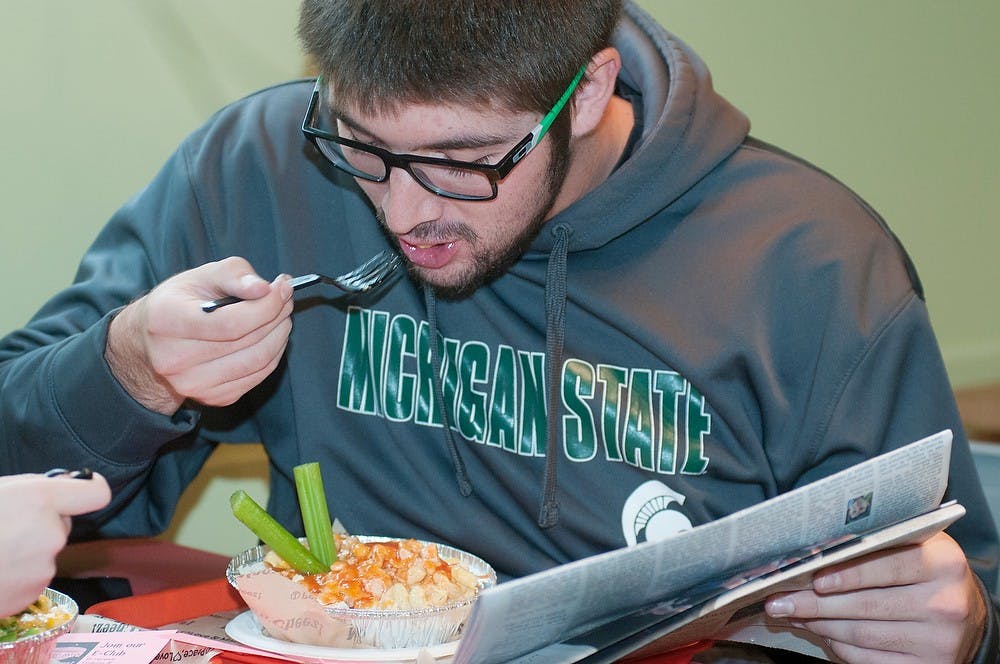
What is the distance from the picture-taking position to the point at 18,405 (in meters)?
1.20

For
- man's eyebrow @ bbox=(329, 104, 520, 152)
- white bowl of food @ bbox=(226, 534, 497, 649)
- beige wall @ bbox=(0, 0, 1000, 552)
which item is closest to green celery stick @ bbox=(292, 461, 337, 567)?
white bowl of food @ bbox=(226, 534, 497, 649)

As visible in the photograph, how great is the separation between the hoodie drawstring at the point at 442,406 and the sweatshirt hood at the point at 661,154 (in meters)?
0.15

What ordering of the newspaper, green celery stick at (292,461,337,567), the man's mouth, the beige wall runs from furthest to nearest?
the beige wall < the man's mouth < green celery stick at (292,461,337,567) < the newspaper

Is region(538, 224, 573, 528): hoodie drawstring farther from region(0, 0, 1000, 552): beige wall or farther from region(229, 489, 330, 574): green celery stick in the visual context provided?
region(0, 0, 1000, 552): beige wall

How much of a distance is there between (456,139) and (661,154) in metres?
0.33

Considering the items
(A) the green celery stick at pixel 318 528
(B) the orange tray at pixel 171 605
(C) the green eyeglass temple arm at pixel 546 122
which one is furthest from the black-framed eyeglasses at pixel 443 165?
(B) the orange tray at pixel 171 605

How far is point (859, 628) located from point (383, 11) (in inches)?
28.5

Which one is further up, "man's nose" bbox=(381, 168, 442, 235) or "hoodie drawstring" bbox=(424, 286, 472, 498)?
"man's nose" bbox=(381, 168, 442, 235)

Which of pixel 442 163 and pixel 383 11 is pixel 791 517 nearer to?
pixel 442 163

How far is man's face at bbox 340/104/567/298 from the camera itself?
1.14 m

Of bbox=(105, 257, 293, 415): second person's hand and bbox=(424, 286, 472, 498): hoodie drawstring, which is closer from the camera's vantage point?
bbox=(105, 257, 293, 415): second person's hand

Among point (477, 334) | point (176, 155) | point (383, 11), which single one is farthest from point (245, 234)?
point (383, 11)

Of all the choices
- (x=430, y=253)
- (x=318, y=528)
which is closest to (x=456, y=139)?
(x=430, y=253)

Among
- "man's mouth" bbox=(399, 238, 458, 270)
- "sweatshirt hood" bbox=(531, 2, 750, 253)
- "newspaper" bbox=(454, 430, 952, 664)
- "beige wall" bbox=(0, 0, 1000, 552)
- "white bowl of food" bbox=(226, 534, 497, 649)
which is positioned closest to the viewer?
"newspaper" bbox=(454, 430, 952, 664)
